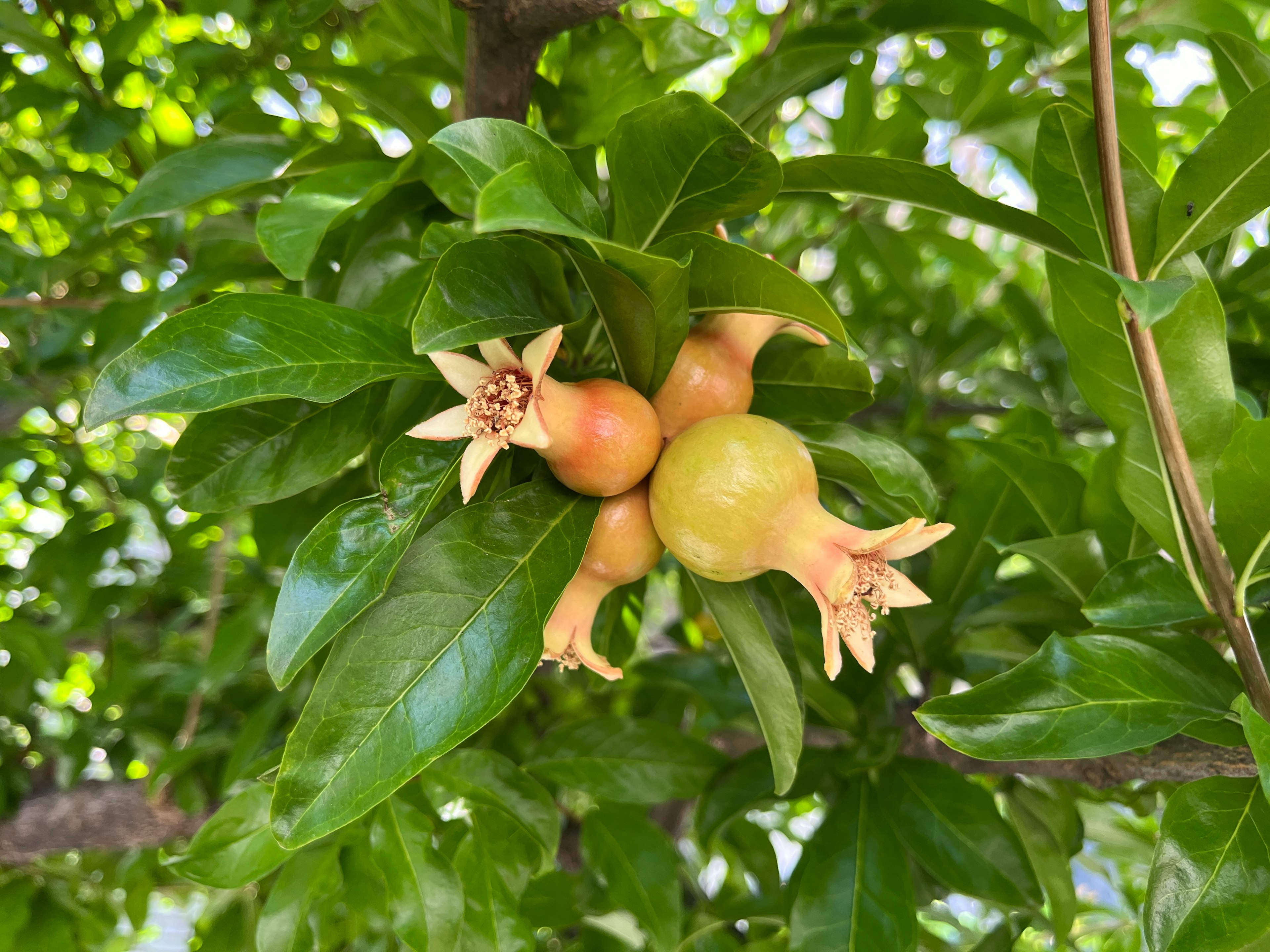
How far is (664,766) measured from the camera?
90cm

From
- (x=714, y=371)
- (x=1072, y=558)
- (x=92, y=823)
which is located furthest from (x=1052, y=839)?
(x=92, y=823)

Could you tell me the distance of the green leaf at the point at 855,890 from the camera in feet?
2.34

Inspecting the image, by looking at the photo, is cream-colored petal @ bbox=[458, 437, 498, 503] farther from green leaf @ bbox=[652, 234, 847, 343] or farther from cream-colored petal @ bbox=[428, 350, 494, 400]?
green leaf @ bbox=[652, 234, 847, 343]

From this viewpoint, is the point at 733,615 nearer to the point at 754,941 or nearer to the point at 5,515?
the point at 754,941

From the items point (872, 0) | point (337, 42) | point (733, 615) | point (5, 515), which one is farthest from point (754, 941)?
point (5, 515)

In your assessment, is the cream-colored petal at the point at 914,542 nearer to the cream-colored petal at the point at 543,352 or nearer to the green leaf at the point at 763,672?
the green leaf at the point at 763,672

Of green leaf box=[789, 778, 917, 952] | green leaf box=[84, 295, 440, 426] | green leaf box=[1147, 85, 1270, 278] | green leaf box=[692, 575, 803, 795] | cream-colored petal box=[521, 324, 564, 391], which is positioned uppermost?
green leaf box=[1147, 85, 1270, 278]

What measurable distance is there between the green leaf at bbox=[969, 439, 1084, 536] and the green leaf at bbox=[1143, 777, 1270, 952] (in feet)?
0.87

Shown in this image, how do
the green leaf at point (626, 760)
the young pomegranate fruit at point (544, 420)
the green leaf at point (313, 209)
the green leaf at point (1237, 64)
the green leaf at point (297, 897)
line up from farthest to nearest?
1. the green leaf at point (626, 760)
2. the green leaf at point (297, 897)
3. the green leaf at point (1237, 64)
4. the green leaf at point (313, 209)
5. the young pomegranate fruit at point (544, 420)

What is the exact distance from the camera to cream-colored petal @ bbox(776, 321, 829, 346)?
58 cm

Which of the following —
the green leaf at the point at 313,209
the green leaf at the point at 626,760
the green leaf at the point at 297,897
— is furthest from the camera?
the green leaf at the point at 626,760

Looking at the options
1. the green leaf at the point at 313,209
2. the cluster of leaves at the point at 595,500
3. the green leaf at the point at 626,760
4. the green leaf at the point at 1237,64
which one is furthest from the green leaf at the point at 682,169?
the green leaf at the point at 626,760

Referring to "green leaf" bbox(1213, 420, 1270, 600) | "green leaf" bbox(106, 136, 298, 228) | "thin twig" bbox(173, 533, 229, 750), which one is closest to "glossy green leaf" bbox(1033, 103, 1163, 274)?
"green leaf" bbox(1213, 420, 1270, 600)

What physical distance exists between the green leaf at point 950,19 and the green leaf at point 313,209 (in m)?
0.46
